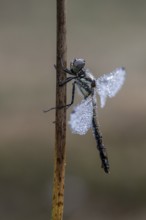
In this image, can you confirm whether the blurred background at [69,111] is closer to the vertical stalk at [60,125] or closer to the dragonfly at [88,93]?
the dragonfly at [88,93]

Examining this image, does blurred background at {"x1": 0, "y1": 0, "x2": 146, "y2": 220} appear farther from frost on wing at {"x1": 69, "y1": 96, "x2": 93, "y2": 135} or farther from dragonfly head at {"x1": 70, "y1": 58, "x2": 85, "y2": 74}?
dragonfly head at {"x1": 70, "y1": 58, "x2": 85, "y2": 74}

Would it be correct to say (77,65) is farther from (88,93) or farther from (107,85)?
(107,85)

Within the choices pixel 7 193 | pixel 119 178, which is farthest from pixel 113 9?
pixel 7 193

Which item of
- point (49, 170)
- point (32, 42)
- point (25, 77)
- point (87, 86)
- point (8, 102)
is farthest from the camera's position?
point (32, 42)

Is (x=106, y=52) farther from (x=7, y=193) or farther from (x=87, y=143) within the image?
(x=7, y=193)

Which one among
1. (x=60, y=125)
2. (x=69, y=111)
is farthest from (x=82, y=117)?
(x=69, y=111)

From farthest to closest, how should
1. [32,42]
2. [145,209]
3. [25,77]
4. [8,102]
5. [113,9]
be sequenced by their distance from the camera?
[113,9], [32,42], [25,77], [8,102], [145,209]
